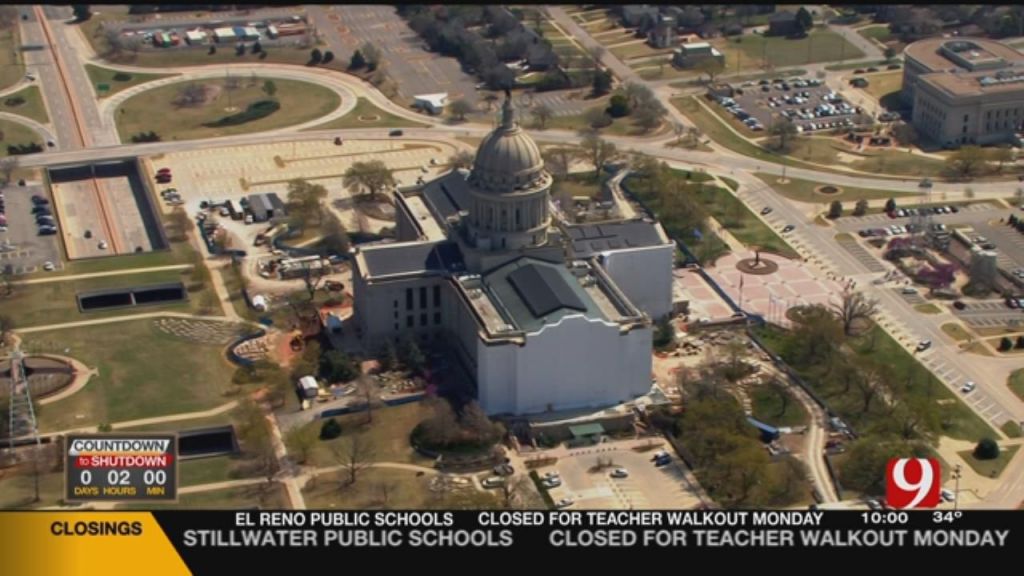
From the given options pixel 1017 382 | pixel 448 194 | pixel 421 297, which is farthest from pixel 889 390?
pixel 448 194

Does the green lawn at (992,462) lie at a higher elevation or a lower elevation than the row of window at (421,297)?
lower

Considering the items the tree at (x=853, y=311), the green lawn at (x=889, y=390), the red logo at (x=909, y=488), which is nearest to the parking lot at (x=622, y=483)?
the green lawn at (x=889, y=390)

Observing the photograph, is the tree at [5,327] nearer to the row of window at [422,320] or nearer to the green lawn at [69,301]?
the green lawn at [69,301]

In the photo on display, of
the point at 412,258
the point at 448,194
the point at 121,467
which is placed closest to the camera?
the point at 121,467

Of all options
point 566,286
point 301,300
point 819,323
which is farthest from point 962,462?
point 301,300

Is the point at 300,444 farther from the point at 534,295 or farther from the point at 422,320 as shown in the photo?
the point at 422,320
